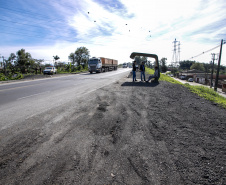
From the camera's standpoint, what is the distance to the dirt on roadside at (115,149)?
2188 mm

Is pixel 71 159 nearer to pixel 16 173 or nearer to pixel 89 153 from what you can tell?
pixel 89 153

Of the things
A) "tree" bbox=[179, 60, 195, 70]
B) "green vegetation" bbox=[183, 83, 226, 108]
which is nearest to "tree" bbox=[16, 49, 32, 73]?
"green vegetation" bbox=[183, 83, 226, 108]

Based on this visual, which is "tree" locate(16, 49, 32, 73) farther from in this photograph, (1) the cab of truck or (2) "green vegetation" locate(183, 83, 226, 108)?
(2) "green vegetation" locate(183, 83, 226, 108)

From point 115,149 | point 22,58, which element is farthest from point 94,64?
point 115,149

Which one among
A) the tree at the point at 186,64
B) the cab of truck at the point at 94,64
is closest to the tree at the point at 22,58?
the cab of truck at the point at 94,64

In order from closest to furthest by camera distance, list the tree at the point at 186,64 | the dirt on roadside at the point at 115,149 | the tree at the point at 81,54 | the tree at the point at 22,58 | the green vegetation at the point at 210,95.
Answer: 1. the dirt on roadside at the point at 115,149
2. the green vegetation at the point at 210,95
3. the tree at the point at 22,58
4. the tree at the point at 81,54
5. the tree at the point at 186,64

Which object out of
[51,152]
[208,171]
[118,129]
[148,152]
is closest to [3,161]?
[51,152]

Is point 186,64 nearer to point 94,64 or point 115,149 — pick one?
point 94,64

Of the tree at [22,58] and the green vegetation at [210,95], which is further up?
the tree at [22,58]

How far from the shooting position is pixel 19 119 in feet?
14.7

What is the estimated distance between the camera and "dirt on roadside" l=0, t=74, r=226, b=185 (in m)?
2.19

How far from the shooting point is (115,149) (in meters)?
2.89

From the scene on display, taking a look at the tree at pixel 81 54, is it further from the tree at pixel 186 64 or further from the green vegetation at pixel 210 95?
the tree at pixel 186 64

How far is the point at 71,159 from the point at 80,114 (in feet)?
7.57
